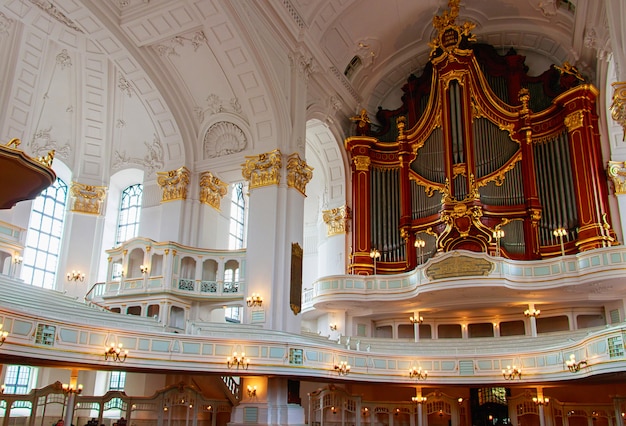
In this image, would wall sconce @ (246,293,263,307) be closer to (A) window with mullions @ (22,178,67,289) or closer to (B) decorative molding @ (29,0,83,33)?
(A) window with mullions @ (22,178,67,289)

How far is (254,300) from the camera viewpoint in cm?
2314

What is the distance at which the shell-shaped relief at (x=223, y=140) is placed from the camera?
2702cm

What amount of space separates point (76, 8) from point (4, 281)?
10194 mm

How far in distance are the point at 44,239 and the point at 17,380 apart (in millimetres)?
6272

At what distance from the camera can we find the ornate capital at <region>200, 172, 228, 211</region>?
27219 mm

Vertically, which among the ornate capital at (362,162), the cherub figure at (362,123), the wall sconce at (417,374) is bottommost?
the wall sconce at (417,374)

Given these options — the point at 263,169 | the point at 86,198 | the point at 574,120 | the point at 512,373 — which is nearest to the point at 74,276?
the point at 86,198

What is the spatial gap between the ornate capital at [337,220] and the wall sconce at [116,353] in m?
14.3

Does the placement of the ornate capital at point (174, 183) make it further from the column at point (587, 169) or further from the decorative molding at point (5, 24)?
the column at point (587, 169)

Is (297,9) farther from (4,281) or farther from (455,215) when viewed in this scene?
(4,281)

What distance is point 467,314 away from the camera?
26922 millimetres

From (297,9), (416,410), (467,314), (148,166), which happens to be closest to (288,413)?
(416,410)

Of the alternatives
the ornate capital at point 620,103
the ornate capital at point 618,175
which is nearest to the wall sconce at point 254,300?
the ornate capital at point 620,103

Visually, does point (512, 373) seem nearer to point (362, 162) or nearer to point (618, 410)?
point (618, 410)
